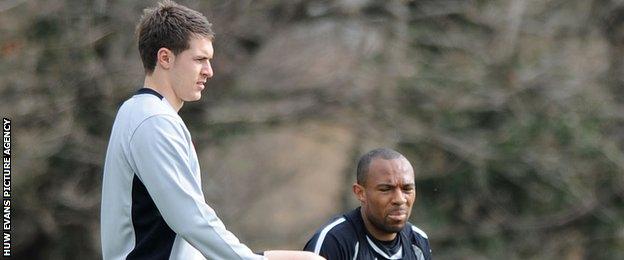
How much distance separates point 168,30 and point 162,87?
0.19 m

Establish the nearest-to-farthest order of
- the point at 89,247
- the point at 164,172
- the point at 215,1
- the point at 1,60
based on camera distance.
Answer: the point at 164,172 < the point at 1,60 < the point at 215,1 < the point at 89,247

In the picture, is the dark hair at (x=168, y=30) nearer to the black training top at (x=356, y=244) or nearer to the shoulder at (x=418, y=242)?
the black training top at (x=356, y=244)

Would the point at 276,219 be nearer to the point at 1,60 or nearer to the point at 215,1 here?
the point at 215,1

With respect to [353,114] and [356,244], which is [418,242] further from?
[353,114]

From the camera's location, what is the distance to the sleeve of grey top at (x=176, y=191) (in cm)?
387

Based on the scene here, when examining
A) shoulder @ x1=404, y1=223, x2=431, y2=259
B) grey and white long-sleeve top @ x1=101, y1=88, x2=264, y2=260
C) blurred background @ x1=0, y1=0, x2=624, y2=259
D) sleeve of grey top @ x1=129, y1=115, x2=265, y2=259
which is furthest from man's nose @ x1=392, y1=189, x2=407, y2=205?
blurred background @ x1=0, y1=0, x2=624, y2=259

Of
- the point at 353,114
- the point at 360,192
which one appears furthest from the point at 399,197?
the point at 353,114

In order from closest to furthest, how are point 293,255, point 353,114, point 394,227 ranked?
point 293,255 → point 394,227 → point 353,114

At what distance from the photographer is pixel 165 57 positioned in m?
4.09

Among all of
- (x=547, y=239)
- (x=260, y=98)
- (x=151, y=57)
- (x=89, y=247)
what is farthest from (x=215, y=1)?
(x=151, y=57)

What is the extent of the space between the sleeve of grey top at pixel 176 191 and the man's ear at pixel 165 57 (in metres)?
0.23

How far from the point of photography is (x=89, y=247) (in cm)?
1152

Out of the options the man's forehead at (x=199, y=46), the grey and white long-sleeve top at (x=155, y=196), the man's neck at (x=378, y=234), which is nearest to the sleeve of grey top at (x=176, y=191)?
the grey and white long-sleeve top at (x=155, y=196)

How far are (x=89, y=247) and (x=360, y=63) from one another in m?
3.08
